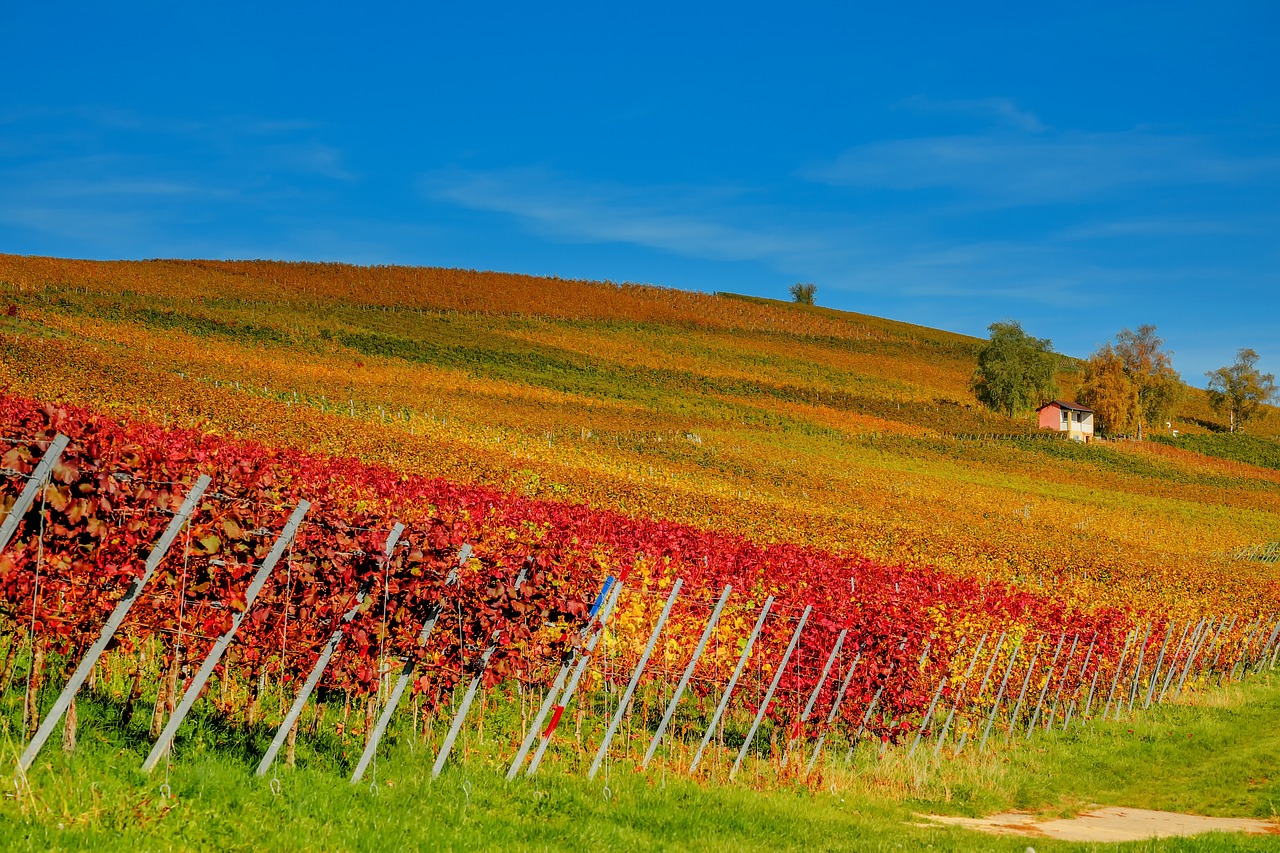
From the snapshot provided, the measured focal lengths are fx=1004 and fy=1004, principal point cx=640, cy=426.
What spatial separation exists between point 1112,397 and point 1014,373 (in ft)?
33.4

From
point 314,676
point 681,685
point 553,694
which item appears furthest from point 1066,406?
point 314,676

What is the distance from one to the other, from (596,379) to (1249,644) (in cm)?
5495

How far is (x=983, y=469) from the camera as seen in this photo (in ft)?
216

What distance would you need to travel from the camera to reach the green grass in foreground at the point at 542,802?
216 inches

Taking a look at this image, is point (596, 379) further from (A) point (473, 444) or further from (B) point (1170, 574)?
(B) point (1170, 574)

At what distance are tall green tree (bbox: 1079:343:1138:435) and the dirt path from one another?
92.8 m

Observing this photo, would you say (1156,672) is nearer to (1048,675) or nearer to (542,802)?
(1048,675)

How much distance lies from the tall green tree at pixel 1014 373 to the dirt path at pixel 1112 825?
289 feet

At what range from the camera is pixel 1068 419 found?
305 feet

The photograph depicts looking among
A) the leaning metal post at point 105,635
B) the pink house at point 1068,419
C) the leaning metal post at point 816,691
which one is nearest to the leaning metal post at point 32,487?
the leaning metal post at point 105,635

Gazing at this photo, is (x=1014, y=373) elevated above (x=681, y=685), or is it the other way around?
(x=1014, y=373)

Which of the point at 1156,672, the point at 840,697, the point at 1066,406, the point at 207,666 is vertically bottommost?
the point at 1156,672

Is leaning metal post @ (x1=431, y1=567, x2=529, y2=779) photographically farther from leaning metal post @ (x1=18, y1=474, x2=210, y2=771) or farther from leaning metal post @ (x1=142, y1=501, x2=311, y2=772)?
leaning metal post @ (x1=18, y1=474, x2=210, y2=771)

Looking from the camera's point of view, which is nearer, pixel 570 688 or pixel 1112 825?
pixel 570 688
